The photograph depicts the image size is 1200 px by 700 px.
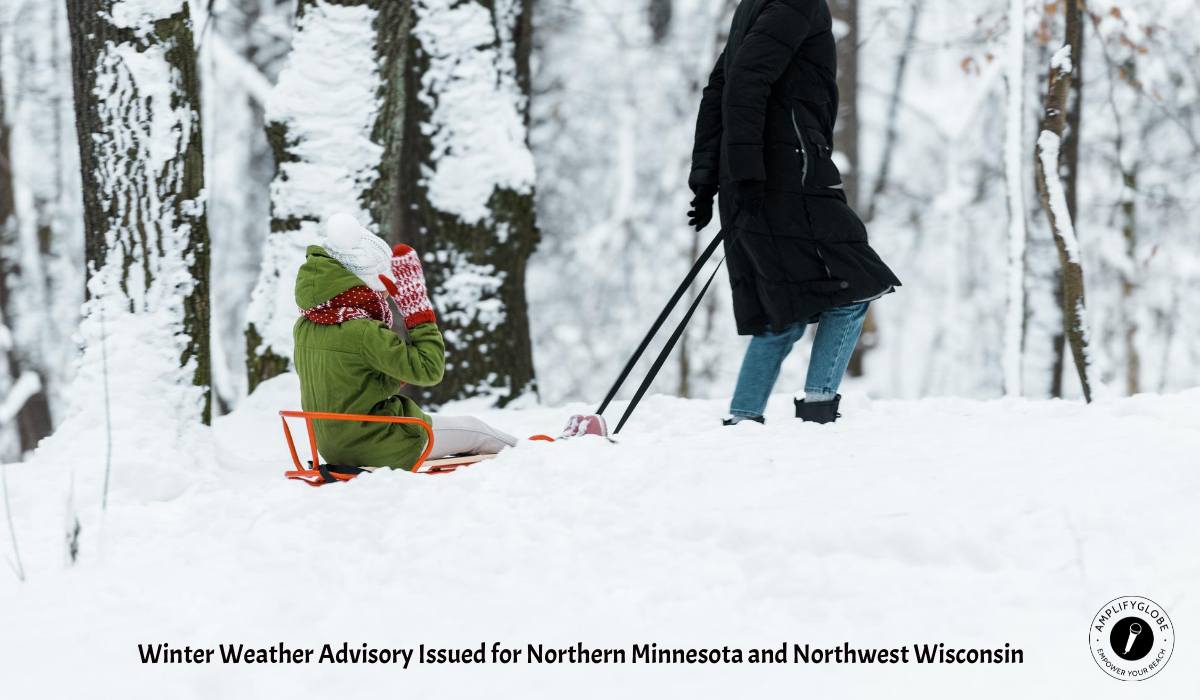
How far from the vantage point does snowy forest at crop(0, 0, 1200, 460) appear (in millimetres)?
3617

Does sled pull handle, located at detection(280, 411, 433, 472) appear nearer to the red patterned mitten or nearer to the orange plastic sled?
the orange plastic sled

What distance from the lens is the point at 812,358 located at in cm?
397

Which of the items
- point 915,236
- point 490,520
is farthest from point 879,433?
point 915,236

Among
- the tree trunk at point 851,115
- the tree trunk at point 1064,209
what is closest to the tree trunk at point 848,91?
Result: the tree trunk at point 851,115

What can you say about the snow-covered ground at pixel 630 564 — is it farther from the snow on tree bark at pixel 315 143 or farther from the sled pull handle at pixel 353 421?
the snow on tree bark at pixel 315 143

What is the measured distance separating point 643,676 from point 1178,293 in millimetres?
13314

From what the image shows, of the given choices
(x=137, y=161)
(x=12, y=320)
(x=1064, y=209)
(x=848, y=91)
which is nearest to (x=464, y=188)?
(x=137, y=161)

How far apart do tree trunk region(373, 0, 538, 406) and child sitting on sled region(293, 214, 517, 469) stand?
6.83 ft

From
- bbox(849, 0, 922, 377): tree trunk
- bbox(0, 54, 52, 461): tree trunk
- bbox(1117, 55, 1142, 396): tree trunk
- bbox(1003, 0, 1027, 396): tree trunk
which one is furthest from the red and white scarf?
bbox(0, 54, 52, 461): tree trunk

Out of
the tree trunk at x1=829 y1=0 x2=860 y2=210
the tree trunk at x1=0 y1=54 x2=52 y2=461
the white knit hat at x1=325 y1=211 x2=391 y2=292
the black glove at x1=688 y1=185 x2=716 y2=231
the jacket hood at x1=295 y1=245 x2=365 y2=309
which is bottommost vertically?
the tree trunk at x1=0 y1=54 x2=52 y2=461

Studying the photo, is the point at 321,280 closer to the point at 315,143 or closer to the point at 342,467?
the point at 342,467

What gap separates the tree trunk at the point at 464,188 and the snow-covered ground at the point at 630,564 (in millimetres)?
2283

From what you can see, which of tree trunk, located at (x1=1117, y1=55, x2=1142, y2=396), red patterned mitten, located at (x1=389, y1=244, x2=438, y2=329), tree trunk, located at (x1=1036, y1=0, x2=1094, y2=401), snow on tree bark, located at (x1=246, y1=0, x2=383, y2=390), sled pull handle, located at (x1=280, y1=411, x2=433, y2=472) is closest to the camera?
sled pull handle, located at (x1=280, y1=411, x2=433, y2=472)

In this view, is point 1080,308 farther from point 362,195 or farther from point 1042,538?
point 362,195
